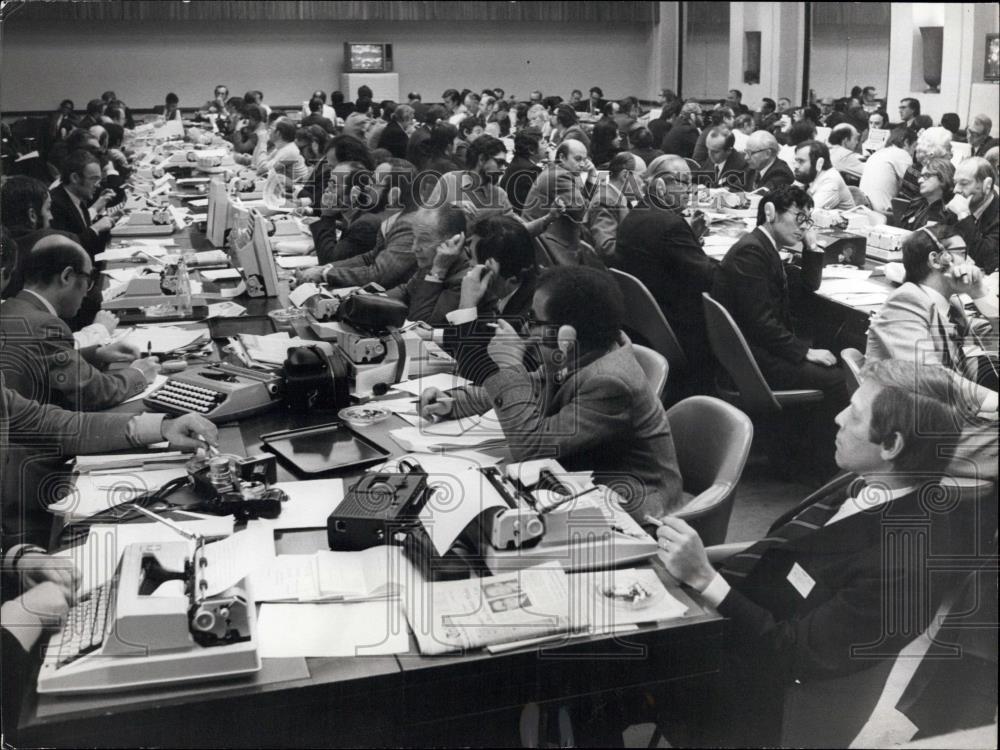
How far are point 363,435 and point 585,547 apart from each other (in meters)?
0.92

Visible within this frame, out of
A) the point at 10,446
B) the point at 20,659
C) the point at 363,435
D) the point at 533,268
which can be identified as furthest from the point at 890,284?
the point at 20,659

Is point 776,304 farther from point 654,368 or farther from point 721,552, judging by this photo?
point 721,552

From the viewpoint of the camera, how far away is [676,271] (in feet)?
15.4

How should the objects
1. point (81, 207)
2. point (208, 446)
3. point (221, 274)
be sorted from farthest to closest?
point (81, 207), point (221, 274), point (208, 446)

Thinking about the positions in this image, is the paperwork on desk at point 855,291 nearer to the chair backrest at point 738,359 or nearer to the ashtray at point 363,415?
the chair backrest at point 738,359

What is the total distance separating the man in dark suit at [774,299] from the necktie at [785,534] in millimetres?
1792

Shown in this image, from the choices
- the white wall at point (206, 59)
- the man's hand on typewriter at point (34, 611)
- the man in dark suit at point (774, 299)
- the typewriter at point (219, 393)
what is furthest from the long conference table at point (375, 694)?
the white wall at point (206, 59)

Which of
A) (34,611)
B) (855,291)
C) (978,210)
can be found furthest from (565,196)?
(34,611)

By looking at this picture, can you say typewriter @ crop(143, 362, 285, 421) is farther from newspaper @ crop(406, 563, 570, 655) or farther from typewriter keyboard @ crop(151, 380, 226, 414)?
newspaper @ crop(406, 563, 570, 655)

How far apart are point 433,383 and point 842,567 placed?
55.3 inches

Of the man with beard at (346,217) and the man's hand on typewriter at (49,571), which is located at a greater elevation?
the man with beard at (346,217)

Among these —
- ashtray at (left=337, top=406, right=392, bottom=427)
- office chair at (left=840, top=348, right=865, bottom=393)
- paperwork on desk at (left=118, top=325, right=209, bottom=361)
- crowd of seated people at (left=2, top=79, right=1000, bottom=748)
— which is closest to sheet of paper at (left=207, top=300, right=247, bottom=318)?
paperwork on desk at (left=118, top=325, right=209, bottom=361)

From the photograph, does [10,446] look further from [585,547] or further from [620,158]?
[620,158]

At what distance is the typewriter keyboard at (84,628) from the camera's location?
64.6 inches
